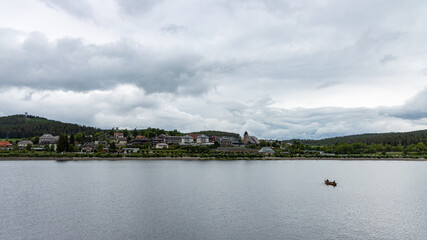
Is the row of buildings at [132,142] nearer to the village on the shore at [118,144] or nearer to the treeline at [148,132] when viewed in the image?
the village on the shore at [118,144]

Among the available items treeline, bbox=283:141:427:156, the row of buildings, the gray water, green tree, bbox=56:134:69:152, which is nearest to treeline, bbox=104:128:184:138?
the row of buildings

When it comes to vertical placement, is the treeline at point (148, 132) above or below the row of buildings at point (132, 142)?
above

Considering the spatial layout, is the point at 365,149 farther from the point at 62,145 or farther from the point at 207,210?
the point at 207,210

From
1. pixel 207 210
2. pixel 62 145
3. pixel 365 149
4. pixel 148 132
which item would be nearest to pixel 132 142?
pixel 148 132

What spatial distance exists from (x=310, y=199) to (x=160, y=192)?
58.0 feet

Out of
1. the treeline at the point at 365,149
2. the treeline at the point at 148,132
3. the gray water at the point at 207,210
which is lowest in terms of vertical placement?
the gray water at the point at 207,210

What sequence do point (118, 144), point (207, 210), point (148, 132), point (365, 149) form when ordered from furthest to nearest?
point (148, 132) < point (365, 149) < point (118, 144) < point (207, 210)

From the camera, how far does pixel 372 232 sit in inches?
928

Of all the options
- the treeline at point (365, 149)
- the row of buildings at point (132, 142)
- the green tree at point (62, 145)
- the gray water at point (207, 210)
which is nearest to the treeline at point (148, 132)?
the row of buildings at point (132, 142)

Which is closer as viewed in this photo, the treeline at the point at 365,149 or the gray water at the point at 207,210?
the gray water at the point at 207,210

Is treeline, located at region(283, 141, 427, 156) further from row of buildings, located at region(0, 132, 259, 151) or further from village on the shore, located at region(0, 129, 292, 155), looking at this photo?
row of buildings, located at region(0, 132, 259, 151)

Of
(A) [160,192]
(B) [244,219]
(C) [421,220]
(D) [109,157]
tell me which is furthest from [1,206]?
(D) [109,157]

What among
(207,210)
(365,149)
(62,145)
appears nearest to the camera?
(207,210)

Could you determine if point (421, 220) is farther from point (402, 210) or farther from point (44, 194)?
point (44, 194)
